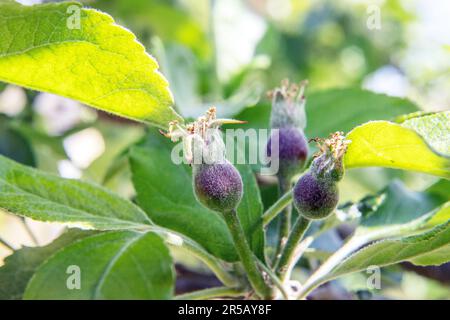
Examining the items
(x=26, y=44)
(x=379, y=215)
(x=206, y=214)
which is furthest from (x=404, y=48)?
(x=26, y=44)

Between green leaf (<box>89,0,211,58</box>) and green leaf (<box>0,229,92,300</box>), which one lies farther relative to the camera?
green leaf (<box>89,0,211,58</box>)

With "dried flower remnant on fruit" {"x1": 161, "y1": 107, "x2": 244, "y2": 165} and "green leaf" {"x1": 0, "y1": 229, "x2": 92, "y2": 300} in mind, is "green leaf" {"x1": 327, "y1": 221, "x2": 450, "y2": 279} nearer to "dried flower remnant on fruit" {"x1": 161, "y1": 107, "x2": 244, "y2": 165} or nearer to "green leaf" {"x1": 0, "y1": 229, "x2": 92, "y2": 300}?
"dried flower remnant on fruit" {"x1": 161, "y1": 107, "x2": 244, "y2": 165}

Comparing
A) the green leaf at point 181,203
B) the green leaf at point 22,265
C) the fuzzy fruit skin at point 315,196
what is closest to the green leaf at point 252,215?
the green leaf at point 181,203

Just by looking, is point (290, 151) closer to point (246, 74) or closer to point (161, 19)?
point (246, 74)

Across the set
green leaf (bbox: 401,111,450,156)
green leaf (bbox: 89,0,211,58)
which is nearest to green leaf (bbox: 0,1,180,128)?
green leaf (bbox: 401,111,450,156)

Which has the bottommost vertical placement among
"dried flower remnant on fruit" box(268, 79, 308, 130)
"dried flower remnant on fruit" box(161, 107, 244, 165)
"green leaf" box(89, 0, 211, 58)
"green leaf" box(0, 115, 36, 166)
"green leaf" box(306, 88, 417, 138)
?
"dried flower remnant on fruit" box(161, 107, 244, 165)

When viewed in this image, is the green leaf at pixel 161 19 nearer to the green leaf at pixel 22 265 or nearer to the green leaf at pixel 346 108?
the green leaf at pixel 346 108

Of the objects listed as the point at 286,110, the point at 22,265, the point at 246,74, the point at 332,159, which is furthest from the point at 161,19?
the point at 332,159
